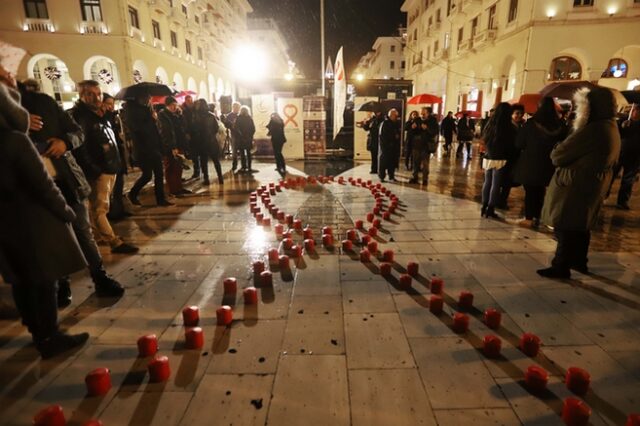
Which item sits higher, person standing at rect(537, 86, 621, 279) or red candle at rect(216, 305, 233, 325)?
person standing at rect(537, 86, 621, 279)

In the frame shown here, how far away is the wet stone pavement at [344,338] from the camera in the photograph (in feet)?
7.95

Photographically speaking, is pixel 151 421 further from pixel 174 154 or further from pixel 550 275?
pixel 174 154

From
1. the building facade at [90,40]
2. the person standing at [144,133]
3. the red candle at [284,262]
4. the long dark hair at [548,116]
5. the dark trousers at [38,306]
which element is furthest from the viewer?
the building facade at [90,40]

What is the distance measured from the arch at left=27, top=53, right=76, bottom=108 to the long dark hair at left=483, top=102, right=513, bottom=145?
27123 mm

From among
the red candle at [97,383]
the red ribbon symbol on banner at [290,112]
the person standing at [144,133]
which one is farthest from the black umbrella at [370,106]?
the red candle at [97,383]

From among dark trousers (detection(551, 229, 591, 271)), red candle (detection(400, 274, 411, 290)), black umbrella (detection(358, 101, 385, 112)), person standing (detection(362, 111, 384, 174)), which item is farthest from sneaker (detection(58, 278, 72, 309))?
black umbrella (detection(358, 101, 385, 112))

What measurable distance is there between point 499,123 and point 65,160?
6.28 m

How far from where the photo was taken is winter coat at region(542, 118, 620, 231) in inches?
154

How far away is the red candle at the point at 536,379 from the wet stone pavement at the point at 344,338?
0.04m

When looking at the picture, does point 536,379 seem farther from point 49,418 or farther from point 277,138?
point 277,138

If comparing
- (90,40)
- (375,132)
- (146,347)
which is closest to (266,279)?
(146,347)

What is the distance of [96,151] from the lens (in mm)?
4902

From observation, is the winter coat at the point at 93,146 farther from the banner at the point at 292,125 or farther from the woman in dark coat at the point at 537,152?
the banner at the point at 292,125

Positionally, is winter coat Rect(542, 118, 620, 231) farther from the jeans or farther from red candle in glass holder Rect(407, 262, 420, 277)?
the jeans
